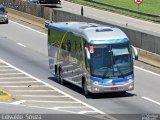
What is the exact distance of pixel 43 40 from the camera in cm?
4547

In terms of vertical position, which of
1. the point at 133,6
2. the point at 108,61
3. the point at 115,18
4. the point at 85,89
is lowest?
the point at 133,6

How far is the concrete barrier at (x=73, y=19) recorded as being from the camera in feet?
112

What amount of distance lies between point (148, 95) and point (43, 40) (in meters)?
20.3

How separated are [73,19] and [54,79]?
16.3 metres

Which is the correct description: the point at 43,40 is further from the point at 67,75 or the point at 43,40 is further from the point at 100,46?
the point at 100,46

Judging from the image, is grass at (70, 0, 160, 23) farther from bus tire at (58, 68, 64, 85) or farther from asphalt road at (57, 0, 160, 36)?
bus tire at (58, 68, 64, 85)

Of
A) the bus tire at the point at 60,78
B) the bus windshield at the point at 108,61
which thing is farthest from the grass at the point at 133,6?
the bus windshield at the point at 108,61

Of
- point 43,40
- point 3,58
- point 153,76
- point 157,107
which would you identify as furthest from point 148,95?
point 43,40

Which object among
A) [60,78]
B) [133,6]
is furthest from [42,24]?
[133,6]

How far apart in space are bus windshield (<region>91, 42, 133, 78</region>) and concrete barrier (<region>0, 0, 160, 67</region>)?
314 inches

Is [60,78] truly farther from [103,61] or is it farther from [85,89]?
[103,61]

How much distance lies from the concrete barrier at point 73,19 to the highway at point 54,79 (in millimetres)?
1419

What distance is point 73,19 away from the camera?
4675 cm

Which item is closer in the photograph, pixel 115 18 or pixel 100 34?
pixel 100 34
